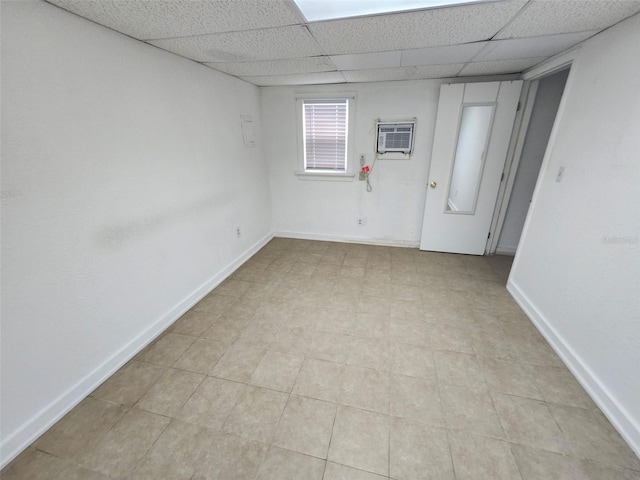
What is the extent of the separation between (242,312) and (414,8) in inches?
96.4

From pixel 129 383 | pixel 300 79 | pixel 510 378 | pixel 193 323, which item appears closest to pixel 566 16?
pixel 510 378

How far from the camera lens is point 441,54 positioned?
2.08 meters

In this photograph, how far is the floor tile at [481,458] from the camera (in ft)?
4.04

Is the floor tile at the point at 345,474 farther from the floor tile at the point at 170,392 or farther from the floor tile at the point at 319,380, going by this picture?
the floor tile at the point at 170,392

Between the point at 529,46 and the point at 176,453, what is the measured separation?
3454mm

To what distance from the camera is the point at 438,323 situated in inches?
87.6

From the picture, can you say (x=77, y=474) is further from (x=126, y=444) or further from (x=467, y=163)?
(x=467, y=163)

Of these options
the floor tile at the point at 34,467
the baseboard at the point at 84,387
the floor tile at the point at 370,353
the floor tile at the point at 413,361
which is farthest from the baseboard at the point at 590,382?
the baseboard at the point at 84,387

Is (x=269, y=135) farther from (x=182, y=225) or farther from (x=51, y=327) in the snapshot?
(x=51, y=327)

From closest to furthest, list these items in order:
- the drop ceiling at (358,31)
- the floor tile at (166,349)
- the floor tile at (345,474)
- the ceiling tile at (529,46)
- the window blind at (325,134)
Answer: the floor tile at (345,474) < the drop ceiling at (358,31) < the ceiling tile at (529,46) < the floor tile at (166,349) < the window blind at (325,134)

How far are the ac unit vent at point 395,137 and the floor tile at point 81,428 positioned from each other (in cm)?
346

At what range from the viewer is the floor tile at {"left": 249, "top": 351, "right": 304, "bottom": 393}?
67.0 inches

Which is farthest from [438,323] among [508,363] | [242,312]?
[242,312]

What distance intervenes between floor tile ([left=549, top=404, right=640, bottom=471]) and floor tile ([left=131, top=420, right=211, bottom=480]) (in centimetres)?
191
